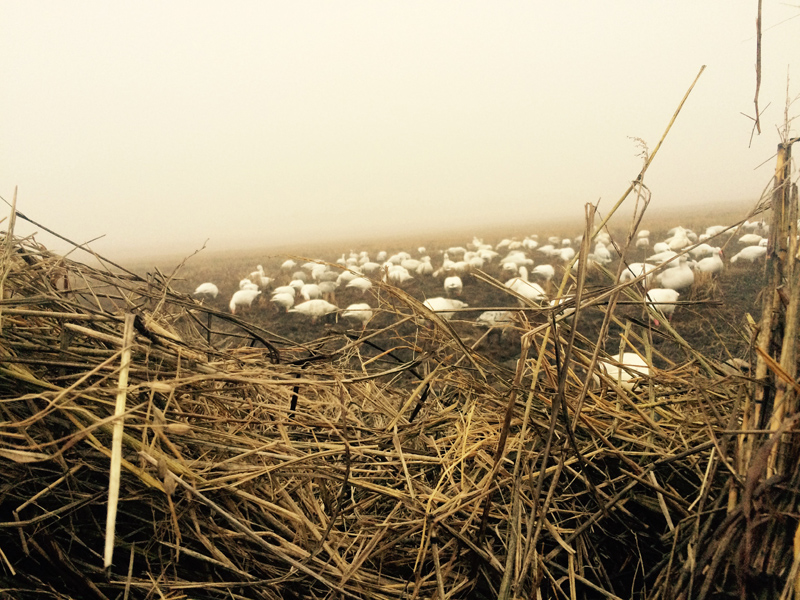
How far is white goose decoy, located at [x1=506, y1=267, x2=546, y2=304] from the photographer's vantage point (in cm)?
118

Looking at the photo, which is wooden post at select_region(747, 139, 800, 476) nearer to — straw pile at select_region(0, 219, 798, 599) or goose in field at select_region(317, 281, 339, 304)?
straw pile at select_region(0, 219, 798, 599)

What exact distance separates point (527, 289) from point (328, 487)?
7173 millimetres

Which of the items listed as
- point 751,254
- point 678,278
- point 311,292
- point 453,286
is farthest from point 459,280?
point 751,254

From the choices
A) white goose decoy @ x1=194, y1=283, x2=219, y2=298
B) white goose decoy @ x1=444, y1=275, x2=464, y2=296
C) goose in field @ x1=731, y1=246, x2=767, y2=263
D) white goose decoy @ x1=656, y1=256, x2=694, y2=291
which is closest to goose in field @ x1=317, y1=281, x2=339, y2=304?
white goose decoy @ x1=444, y1=275, x2=464, y2=296

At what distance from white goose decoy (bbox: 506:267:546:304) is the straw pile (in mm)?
133

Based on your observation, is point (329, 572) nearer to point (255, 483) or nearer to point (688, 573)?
point (255, 483)

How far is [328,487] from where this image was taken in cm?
122

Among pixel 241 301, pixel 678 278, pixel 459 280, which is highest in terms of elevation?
pixel 678 278

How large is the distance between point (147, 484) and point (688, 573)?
101 centimetres

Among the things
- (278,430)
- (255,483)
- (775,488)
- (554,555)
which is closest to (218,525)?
(255,483)

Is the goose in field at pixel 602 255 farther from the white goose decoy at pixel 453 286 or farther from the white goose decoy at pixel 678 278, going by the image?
the white goose decoy at pixel 453 286

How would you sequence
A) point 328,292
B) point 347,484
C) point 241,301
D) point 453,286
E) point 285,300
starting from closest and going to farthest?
point 347,484 → point 285,300 → point 241,301 → point 453,286 → point 328,292

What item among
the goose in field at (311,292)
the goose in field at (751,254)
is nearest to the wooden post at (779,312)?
the goose in field at (311,292)

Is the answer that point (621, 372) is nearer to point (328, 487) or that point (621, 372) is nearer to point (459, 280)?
point (328, 487)
